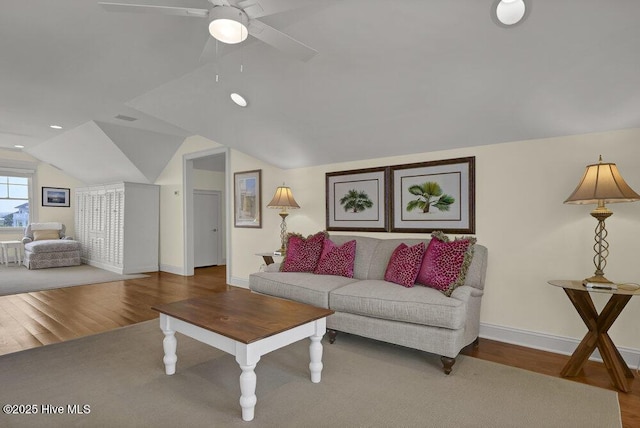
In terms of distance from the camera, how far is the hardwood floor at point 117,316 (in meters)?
2.58

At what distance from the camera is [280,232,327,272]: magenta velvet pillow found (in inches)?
151

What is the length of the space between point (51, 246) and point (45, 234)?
517 mm

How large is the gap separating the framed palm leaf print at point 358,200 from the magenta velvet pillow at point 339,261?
1.47 ft

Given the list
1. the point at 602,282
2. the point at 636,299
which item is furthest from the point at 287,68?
the point at 636,299

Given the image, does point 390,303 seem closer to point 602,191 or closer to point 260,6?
point 602,191

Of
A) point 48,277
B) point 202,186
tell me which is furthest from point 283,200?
point 48,277

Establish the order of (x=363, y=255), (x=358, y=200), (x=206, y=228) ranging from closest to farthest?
(x=363, y=255) → (x=358, y=200) → (x=206, y=228)

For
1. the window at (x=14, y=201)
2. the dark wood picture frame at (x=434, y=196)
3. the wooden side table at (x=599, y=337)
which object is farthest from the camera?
the window at (x=14, y=201)

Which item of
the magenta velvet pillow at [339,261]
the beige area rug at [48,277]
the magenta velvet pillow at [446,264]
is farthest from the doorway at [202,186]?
the magenta velvet pillow at [446,264]

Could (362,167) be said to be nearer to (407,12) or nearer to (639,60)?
(407,12)

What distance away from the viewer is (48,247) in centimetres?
733

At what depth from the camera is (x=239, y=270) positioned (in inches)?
220

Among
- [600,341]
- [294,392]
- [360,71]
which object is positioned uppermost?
[360,71]

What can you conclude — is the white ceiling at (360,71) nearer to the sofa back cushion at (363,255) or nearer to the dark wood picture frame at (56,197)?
the sofa back cushion at (363,255)
